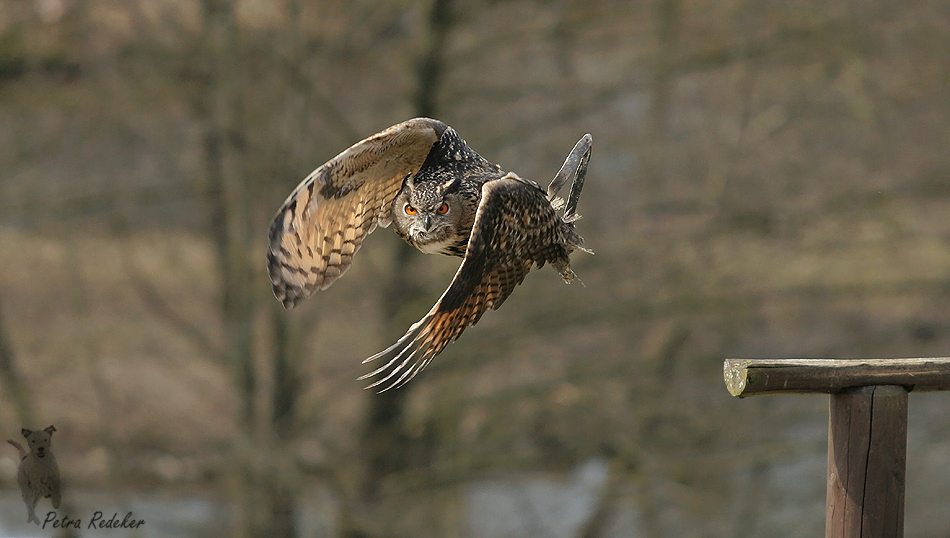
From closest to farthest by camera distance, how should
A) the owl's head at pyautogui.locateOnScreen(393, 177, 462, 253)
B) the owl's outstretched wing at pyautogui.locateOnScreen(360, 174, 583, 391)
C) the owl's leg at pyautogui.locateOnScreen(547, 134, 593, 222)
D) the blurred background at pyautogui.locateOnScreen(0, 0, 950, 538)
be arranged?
1. the owl's outstretched wing at pyautogui.locateOnScreen(360, 174, 583, 391)
2. the owl's head at pyautogui.locateOnScreen(393, 177, 462, 253)
3. the owl's leg at pyautogui.locateOnScreen(547, 134, 593, 222)
4. the blurred background at pyautogui.locateOnScreen(0, 0, 950, 538)

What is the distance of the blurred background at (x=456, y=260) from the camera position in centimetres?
861

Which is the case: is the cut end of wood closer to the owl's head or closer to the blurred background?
the owl's head

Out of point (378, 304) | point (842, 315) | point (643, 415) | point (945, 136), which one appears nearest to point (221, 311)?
point (378, 304)

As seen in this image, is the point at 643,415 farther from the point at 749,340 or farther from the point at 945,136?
the point at 945,136

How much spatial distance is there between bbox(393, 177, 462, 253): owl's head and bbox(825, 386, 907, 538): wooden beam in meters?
1.33

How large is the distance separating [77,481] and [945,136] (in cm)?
853

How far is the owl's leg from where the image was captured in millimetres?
3613

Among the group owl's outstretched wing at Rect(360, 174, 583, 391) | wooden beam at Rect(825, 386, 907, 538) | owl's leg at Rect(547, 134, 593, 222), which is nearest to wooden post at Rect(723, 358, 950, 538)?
wooden beam at Rect(825, 386, 907, 538)

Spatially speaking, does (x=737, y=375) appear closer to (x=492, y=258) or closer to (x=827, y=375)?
(x=827, y=375)

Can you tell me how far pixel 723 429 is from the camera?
31.0ft

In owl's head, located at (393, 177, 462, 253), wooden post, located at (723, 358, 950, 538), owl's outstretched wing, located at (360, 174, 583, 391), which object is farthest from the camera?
owl's head, located at (393, 177, 462, 253)

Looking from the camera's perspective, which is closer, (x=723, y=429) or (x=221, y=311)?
(x=221, y=311)

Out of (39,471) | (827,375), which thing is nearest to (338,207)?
(827,375)

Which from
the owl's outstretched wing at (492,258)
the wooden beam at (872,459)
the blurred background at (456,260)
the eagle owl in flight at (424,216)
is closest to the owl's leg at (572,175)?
the eagle owl in flight at (424,216)
